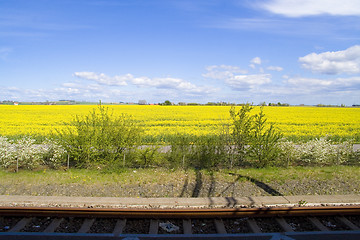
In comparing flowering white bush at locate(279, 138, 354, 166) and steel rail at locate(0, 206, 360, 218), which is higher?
flowering white bush at locate(279, 138, 354, 166)

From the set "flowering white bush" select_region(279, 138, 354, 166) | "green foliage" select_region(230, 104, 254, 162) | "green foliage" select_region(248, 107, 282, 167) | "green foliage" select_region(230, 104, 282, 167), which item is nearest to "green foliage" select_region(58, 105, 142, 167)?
"green foliage" select_region(230, 104, 254, 162)

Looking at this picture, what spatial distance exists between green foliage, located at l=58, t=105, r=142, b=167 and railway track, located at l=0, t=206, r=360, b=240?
13.7 feet

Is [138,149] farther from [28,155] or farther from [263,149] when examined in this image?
[263,149]

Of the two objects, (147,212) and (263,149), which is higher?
(263,149)

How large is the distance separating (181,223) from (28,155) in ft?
21.8

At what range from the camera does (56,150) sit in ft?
31.9

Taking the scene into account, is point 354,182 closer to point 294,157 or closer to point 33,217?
point 294,157

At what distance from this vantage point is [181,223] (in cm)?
527

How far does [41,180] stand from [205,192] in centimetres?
485

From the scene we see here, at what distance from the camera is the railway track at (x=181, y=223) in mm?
4738

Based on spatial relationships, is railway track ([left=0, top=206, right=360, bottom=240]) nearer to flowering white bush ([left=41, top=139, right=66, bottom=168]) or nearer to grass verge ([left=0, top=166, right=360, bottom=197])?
grass verge ([left=0, top=166, right=360, bottom=197])

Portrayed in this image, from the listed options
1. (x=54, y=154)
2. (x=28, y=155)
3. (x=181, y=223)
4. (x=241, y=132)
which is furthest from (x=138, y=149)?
(x=181, y=223)

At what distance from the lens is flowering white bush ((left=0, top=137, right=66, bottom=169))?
9.23 metres

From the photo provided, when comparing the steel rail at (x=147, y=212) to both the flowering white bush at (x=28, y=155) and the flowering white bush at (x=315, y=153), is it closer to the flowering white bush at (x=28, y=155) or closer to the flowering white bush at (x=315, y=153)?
the flowering white bush at (x=28, y=155)
